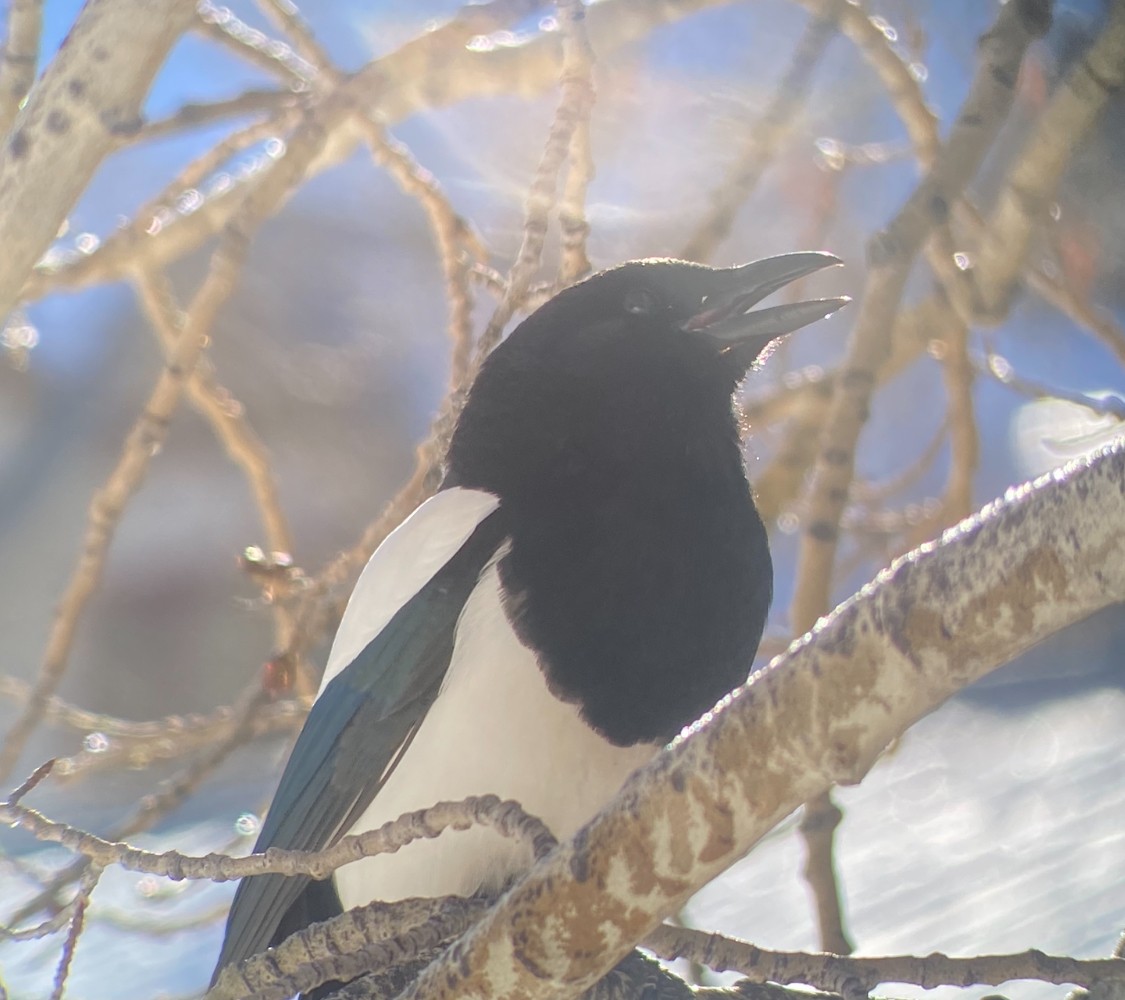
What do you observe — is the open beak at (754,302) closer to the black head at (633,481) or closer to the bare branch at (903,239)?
the black head at (633,481)

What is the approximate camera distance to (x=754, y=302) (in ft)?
4.18

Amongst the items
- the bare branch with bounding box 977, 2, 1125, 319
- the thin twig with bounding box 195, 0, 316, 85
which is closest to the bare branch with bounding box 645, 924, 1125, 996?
the bare branch with bounding box 977, 2, 1125, 319

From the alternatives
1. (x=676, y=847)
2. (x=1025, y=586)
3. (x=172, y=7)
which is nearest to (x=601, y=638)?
(x=676, y=847)

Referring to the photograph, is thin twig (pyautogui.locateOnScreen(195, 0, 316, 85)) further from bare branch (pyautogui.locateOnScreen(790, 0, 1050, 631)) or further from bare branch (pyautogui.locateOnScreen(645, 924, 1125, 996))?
bare branch (pyautogui.locateOnScreen(645, 924, 1125, 996))

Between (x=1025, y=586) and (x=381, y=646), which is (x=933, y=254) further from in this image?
(x=1025, y=586)

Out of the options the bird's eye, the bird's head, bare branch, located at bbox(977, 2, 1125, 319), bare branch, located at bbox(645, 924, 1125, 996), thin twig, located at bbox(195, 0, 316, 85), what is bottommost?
bare branch, located at bbox(645, 924, 1125, 996)

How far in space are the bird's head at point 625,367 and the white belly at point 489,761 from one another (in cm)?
16

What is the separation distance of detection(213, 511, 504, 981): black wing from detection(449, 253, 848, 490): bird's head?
108mm

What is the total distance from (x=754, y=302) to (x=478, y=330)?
4.99 feet

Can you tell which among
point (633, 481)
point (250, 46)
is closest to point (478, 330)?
point (250, 46)

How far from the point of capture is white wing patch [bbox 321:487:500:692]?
1146 mm

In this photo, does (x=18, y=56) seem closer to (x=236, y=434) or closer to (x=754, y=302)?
(x=236, y=434)

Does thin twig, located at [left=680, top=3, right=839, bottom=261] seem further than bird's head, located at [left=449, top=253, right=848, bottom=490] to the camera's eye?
Yes

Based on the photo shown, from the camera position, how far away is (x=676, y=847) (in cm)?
61
